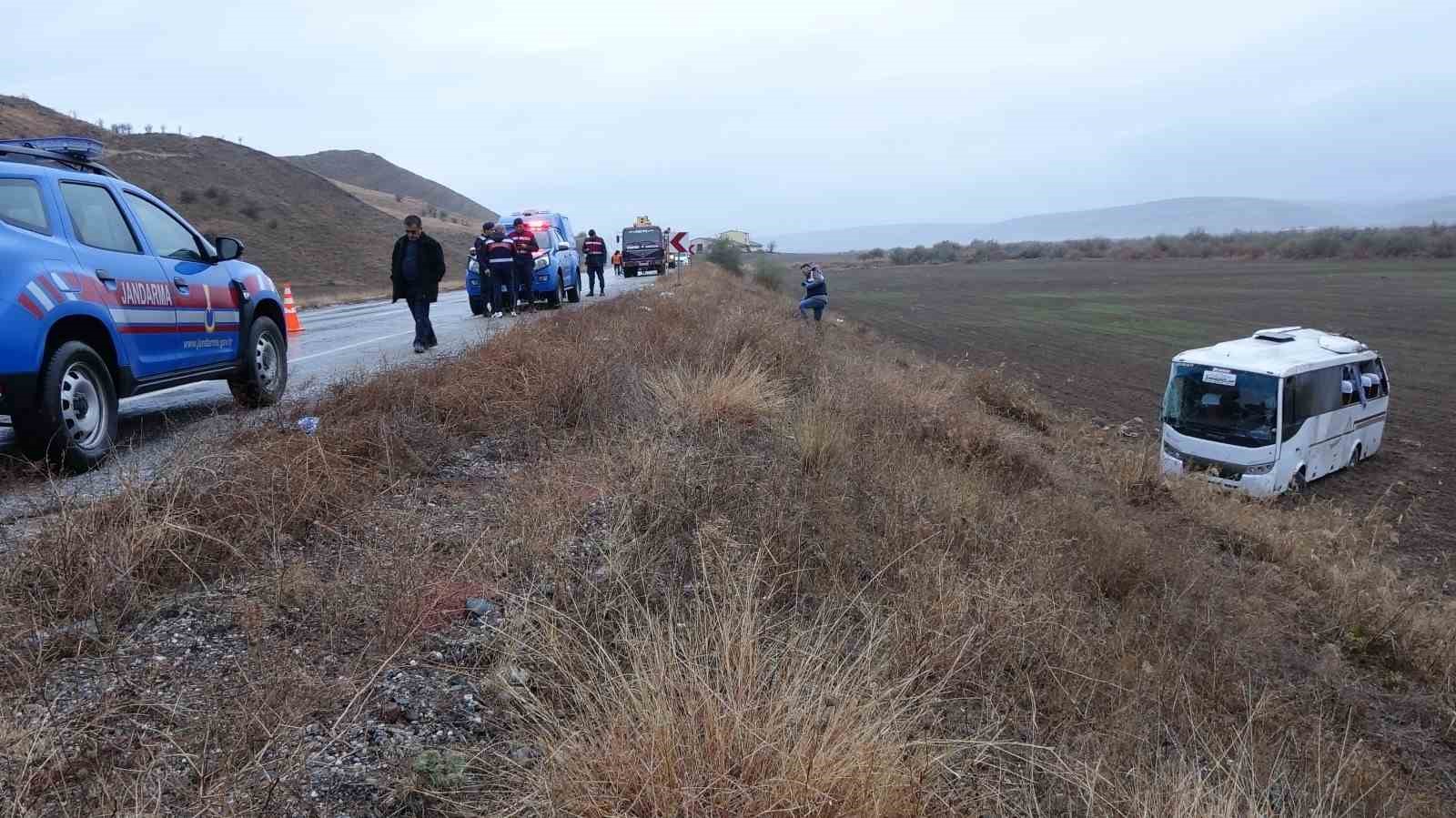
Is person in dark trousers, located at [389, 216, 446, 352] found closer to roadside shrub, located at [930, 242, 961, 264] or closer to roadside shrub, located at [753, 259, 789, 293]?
roadside shrub, located at [753, 259, 789, 293]

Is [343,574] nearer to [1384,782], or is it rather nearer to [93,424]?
[93,424]

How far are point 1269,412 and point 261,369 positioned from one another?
14.7m

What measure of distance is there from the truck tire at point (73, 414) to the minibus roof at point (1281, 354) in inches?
616

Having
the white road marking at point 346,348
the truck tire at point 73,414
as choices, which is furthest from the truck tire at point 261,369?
the white road marking at point 346,348

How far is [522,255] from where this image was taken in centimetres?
1617

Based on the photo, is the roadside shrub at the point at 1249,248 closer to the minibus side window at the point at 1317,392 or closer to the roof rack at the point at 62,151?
the minibus side window at the point at 1317,392

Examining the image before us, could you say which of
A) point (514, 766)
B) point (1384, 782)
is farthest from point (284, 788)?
point (1384, 782)

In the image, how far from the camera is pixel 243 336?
7.18m

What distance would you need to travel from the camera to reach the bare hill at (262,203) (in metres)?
40.8

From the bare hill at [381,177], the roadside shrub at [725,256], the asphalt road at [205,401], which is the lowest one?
the asphalt road at [205,401]

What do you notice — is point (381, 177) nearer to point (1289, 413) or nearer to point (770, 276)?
point (770, 276)

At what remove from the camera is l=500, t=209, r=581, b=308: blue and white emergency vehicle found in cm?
1798

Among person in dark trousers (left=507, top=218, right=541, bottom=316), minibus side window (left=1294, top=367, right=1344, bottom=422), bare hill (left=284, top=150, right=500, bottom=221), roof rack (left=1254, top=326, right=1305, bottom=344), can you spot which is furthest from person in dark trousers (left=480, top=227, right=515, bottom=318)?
bare hill (left=284, top=150, right=500, bottom=221)

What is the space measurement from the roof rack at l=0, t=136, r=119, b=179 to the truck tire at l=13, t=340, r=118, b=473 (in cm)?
160
